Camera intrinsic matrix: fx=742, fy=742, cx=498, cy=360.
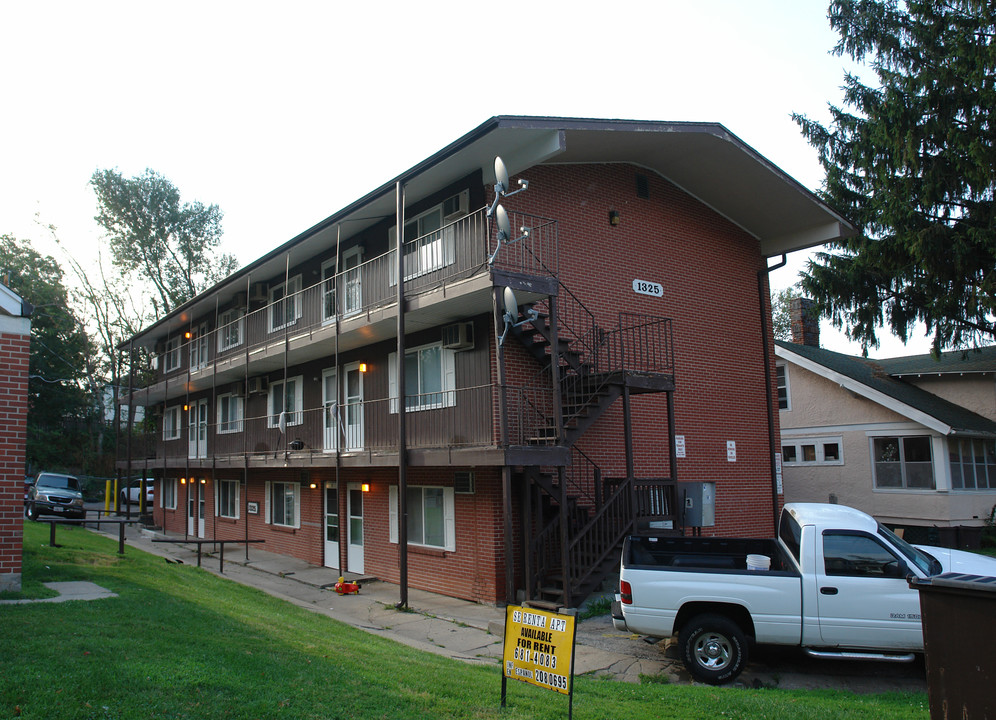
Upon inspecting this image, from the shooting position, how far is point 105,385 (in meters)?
53.3

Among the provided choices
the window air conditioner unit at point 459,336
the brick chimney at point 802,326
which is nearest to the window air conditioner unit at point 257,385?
the window air conditioner unit at point 459,336

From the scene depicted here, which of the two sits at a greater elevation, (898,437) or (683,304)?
(683,304)

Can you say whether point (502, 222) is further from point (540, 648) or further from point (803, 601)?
point (540, 648)

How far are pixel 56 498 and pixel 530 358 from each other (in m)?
22.4

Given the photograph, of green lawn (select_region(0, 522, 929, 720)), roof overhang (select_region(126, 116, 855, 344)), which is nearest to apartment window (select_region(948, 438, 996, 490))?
roof overhang (select_region(126, 116, 855, 344))

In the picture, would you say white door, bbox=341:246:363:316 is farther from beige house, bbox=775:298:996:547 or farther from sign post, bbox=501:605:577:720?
beige house, bbox=775:298:996:547

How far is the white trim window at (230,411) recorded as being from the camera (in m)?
24.6

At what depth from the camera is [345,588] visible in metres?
14.7

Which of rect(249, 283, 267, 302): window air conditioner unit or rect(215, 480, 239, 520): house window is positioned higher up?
rect(249, 283, 267, 302): window air conditioner unit

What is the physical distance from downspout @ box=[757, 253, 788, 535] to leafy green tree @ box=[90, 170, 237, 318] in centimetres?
3992

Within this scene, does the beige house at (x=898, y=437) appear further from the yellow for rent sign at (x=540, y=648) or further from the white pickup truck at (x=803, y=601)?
the yellow for rent sign at (x=540, y=648)

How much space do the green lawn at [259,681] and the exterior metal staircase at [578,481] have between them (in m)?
3.50

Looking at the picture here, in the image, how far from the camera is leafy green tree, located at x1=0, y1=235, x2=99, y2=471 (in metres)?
47.5

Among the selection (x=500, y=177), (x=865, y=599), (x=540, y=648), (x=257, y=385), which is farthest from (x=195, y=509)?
(x=540, y=648)
